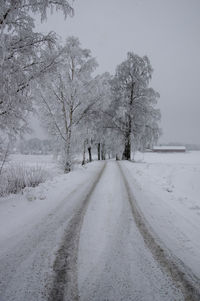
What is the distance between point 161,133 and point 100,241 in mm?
17947

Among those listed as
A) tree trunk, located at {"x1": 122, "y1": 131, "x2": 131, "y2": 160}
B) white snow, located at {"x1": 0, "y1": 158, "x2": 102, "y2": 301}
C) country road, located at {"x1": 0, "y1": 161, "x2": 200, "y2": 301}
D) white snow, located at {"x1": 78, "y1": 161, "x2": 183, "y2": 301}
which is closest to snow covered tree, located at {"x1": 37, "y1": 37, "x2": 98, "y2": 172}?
white snow, located at {"x1": 0, "y1": 158, "x2": 102, "y2": 301}

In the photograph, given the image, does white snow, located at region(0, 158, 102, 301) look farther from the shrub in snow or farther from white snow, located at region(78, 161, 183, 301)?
the shrub in snow

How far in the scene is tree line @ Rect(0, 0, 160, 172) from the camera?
3972 mm

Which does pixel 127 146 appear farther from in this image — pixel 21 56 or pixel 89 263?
pixel 89 263

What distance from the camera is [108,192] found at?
17.7 feet

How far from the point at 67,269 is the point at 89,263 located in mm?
265

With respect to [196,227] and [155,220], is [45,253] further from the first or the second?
[196,227]

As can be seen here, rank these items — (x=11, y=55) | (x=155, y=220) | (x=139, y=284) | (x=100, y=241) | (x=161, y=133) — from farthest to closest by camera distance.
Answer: (x=161, y=133) < (x=11, y=55) < (x=155, y=220) < (x=100, y=241) < (x=139, y=284)

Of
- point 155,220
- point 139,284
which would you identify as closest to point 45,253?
point 139,284

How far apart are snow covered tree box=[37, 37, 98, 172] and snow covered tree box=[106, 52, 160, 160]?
6.93 meters

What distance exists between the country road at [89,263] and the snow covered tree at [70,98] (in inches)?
336

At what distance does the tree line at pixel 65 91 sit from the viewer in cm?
397

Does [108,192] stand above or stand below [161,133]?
below

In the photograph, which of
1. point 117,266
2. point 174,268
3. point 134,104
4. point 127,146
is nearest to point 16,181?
point 117,266
